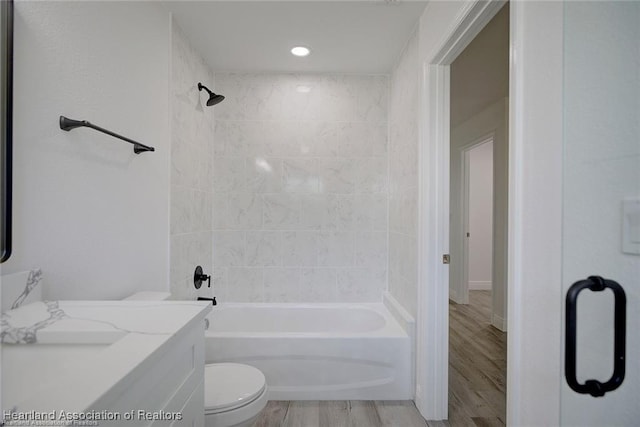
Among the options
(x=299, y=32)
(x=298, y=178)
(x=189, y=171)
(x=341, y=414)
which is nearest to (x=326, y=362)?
(x=341, y=414)

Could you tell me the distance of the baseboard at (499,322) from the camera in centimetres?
337

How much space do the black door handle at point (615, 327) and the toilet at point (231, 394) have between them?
1132mm

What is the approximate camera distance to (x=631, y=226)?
2.41 ft

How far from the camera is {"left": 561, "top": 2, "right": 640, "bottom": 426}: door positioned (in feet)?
2.41

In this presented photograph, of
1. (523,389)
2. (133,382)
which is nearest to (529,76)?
(523,389)

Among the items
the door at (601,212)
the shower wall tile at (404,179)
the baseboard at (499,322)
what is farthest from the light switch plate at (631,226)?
the baseboard at (499,322)

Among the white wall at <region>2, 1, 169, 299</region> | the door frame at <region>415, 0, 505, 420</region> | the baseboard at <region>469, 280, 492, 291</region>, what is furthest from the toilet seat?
the baseboard at <region>469, 280, 492, 291</region>

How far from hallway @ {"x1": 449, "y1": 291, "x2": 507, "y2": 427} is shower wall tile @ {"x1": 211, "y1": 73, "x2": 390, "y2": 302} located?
101 centimetres

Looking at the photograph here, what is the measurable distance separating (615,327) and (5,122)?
5.37ft

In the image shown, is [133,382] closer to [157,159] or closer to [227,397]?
[227,397]

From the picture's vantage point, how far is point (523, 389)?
1005mm

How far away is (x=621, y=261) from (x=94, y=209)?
174 cm

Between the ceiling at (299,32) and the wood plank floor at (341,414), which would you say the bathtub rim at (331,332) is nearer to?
the wood plank floor at (341,414)

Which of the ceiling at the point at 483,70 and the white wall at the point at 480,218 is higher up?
the ceiling at the point at 483,70
